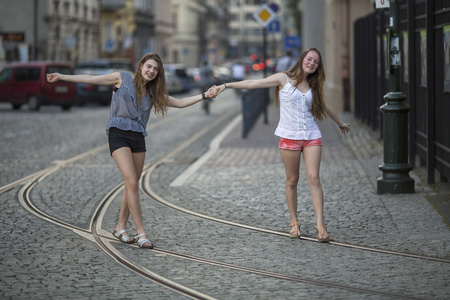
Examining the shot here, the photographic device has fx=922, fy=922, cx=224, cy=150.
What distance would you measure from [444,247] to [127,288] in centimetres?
262

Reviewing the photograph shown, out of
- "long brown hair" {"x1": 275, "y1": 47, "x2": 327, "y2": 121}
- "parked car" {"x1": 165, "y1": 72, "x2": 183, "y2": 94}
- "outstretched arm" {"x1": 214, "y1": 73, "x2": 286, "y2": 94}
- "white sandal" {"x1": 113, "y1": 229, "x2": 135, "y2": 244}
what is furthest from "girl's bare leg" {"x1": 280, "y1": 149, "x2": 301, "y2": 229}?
"parked car" {"x1": 165, "y1": 72, "x2": 183, "y2": 94}

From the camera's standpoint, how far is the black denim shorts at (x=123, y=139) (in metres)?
7.38

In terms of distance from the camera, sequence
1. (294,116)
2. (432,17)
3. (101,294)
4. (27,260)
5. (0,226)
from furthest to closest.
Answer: (432,17), (0,226), (294,116), (27,260), (101,294)

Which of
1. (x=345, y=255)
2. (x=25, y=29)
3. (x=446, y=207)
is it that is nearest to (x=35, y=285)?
(x=345, y=255)

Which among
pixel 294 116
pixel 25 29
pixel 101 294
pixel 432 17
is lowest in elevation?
pixel 101 294

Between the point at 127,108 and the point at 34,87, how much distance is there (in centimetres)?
2490

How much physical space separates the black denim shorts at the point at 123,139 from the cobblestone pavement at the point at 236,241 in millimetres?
803

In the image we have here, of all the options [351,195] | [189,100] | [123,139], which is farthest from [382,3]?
[123,139]

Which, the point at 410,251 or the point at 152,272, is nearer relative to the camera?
the point at 152,272

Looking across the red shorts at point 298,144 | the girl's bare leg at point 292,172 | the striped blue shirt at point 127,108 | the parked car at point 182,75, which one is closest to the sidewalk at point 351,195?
the girl's bare leg at point 292,172

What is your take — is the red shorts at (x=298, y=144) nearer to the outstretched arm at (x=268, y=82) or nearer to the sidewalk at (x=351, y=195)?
the outstretched arm at (x=268, y=82)

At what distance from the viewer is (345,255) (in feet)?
22.6

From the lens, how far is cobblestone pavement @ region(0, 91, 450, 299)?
5840mm

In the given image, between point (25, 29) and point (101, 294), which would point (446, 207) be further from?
point (25, 29)
